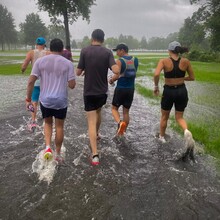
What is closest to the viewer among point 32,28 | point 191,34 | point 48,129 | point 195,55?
point 48,129

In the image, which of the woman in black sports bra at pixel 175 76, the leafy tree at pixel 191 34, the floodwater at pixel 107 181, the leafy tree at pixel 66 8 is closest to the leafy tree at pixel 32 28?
the leafy tree at pixel 191 34

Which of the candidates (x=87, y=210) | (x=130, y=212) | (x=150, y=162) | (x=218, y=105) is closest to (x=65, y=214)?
(x=87, y=210)

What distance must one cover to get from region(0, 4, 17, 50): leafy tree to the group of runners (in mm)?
101202

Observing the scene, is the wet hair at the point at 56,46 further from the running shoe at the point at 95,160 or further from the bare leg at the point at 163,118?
the bare leg at the point at 163,118

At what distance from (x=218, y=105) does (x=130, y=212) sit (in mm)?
9689

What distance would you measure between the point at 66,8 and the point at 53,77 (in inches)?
1516

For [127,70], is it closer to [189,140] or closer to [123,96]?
[123,96]

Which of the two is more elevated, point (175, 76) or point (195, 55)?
point (175, 76)

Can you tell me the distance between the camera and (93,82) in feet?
18.4

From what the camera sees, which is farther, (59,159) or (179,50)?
(179,50)

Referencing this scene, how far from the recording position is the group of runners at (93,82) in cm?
502

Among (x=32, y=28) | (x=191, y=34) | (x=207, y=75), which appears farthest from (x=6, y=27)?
(x=207, y=75)

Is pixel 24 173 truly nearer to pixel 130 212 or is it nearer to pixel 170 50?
→ pixel 130 212

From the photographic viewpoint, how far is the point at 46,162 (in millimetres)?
5297
